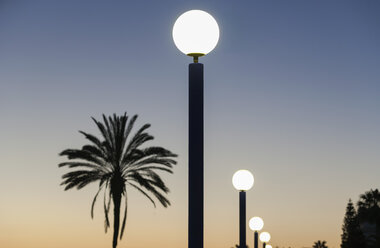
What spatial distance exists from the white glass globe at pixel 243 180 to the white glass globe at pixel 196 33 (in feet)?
19.9

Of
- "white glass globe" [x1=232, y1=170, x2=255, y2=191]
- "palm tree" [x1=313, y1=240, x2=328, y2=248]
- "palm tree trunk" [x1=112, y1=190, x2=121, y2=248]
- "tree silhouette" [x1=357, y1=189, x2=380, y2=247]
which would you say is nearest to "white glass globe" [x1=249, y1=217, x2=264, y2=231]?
"white glass globe" [x1=232, y1=170, x2=255, y2=191]

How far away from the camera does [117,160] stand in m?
34.1

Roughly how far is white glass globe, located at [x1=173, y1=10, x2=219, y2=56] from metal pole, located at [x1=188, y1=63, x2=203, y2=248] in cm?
23

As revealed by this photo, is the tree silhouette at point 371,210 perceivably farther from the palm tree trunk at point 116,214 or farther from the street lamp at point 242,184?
the street lamp at point 242,184

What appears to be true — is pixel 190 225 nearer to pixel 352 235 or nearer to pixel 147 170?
pixel 147 170

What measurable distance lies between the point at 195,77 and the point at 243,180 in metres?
5.95

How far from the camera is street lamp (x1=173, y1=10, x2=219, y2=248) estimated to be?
716 centimetres

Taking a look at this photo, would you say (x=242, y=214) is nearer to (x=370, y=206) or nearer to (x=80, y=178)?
(x=80, y=178)

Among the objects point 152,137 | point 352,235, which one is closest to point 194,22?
point 152,137

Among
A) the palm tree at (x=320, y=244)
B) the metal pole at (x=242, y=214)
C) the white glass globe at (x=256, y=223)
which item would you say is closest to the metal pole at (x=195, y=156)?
the metal pole at (x=242, y=214)

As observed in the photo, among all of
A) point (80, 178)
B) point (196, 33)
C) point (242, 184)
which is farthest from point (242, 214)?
point (80, 178)

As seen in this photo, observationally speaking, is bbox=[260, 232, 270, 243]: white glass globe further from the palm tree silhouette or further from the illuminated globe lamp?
the palm tree silhouette

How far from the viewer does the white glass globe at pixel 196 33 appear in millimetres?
7359

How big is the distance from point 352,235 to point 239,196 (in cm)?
8313
